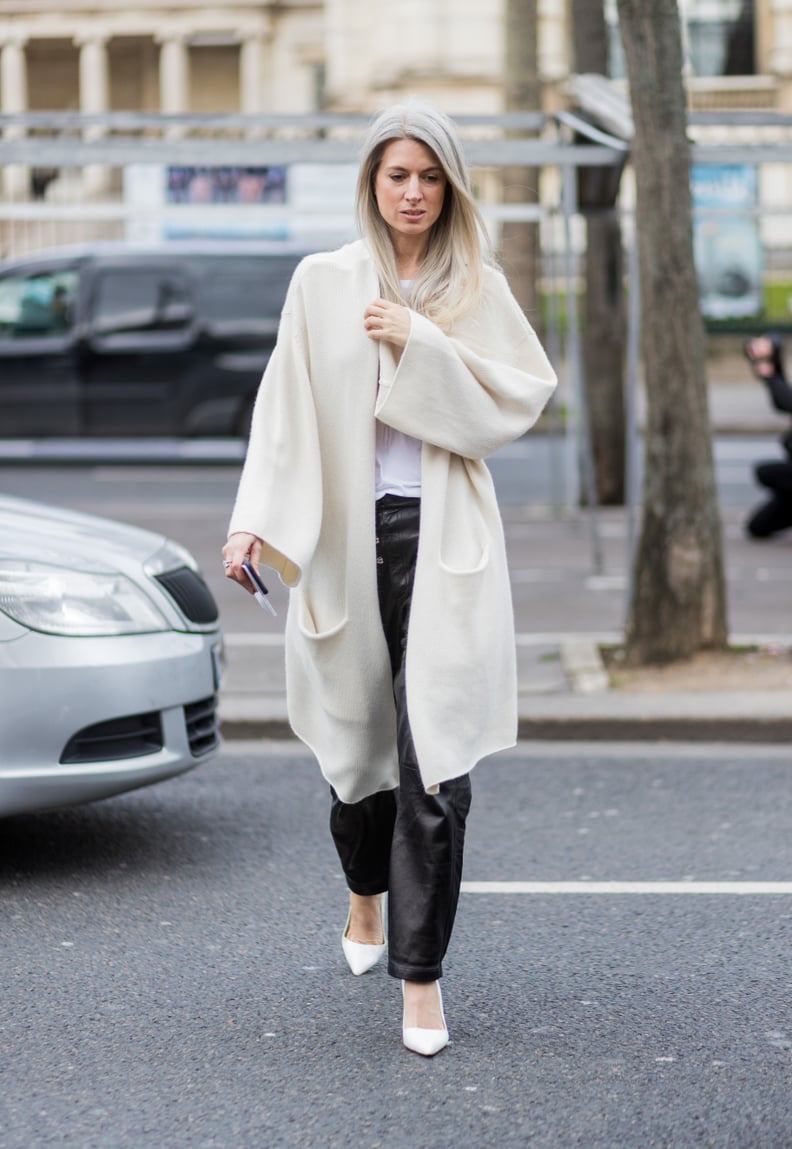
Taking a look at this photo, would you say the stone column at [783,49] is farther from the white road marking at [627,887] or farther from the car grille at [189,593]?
the white road marking at [627,887]

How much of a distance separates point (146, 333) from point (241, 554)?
14301 mm

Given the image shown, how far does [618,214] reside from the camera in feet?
39.5

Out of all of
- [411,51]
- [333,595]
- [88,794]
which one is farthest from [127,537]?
[411,51]

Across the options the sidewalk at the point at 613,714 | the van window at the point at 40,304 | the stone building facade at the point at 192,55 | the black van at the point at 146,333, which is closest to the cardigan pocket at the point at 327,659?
the sidewalk at the point at 613,714

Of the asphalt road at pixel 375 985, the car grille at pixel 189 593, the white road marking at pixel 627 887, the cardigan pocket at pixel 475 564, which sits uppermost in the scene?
the cardigan pocket at pixel 475 564

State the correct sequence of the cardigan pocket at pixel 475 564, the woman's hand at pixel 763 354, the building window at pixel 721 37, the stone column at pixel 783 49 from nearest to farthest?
1. the cardigan pocket at pixel 475 564
2. the woman's hand at pixel 763 354
3. the stone column at pixel 783 49
4. the building window at pixel 721 37

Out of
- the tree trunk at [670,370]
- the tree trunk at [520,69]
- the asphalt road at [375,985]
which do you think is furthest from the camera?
the tree trunk at [520,69]

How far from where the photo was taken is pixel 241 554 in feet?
12.4

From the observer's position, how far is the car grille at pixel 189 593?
5293 millimetres

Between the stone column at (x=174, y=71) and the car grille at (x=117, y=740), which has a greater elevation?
the stone column at (x=174, y=71)

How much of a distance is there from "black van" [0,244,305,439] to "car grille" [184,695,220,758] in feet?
40.6

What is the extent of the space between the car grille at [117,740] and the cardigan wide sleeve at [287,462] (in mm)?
1329

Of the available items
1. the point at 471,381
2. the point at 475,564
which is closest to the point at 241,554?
the point at 475,564

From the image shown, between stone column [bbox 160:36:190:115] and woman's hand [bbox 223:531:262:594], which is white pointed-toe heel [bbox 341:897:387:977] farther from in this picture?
stone column [bbox 160:36:190:115]
